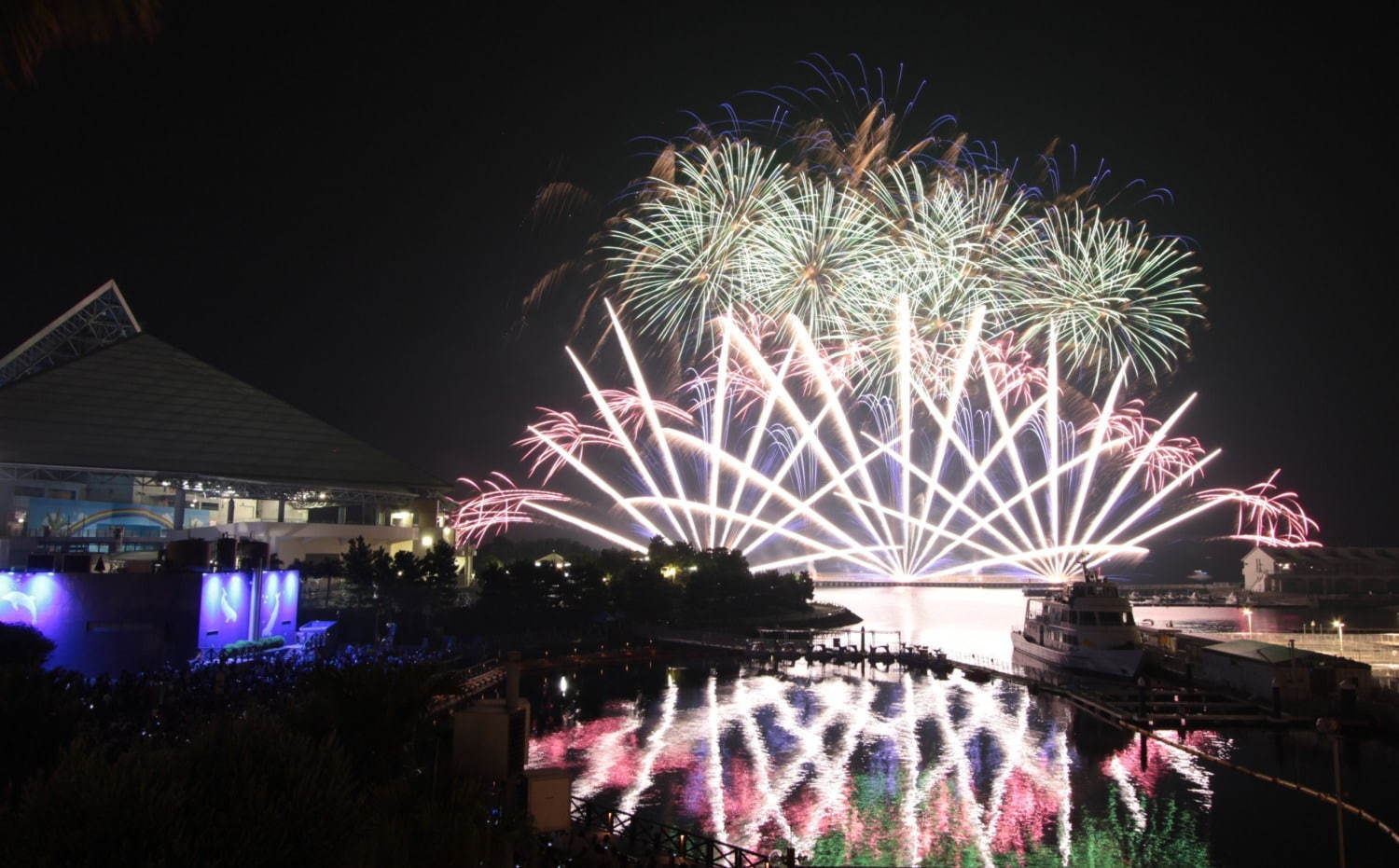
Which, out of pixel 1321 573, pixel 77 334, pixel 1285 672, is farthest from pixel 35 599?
pixel 1321 573

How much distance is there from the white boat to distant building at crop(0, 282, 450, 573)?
4098 centimetres

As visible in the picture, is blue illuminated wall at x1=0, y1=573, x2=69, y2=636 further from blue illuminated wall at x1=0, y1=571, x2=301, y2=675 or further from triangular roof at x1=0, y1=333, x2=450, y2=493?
triangular roof at x1=0, y1=333, x2=450, y2=493

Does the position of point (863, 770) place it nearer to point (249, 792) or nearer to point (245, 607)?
point (245, 607)

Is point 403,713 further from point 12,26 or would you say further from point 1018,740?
point 1018,740

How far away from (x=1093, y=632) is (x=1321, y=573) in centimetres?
11258

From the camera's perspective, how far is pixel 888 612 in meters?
121

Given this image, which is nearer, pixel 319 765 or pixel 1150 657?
pixel 319 765

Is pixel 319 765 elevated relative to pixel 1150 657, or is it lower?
elevated

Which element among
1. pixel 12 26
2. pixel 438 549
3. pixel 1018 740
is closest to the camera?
pixel 12 26

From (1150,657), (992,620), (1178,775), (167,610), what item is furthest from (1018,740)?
(992,620)

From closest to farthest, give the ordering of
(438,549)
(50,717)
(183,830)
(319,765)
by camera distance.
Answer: (183,830), (319,765), (50,717), (438,549)

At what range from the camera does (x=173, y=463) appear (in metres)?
59.6

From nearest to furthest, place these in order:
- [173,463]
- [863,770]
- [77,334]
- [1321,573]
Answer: [863,770], [173,463], [77,334], [1321,573]

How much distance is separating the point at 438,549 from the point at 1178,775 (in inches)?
1656
